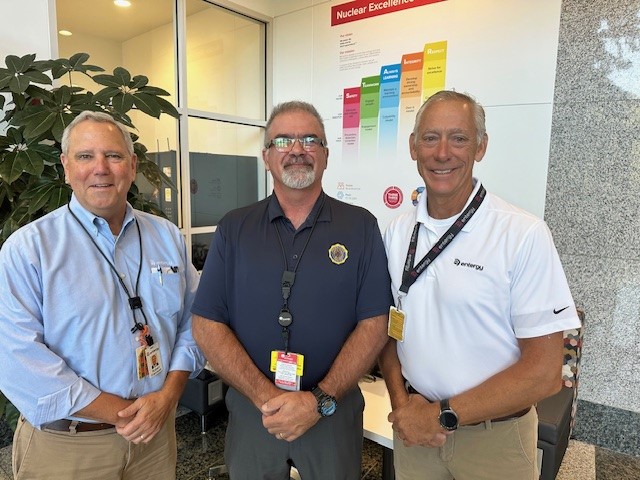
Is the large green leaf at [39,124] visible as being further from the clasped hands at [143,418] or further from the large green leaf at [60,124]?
the clasped hands at [143,418]

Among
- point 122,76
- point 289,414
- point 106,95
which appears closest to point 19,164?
point 106,95

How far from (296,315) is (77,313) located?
659mm

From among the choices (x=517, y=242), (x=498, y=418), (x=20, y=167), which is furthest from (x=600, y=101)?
(x=20, y=167)

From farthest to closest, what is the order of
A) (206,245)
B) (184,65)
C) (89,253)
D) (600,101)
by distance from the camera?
(206,245), (184,65), (600,101), (89,253)

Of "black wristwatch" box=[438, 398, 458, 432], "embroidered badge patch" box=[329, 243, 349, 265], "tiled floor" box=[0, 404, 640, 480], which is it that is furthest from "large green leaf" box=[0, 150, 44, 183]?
"black wristwatch" box=[438, 398, 458, 432]

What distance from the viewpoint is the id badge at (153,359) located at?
1395mm

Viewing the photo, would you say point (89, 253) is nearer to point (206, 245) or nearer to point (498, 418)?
point (498, 418)

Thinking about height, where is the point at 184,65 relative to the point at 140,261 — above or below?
above

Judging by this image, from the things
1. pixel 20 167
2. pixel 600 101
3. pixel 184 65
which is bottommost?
pixel 20 167

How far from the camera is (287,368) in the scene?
1373 mm

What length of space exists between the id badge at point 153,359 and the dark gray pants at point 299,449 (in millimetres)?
289

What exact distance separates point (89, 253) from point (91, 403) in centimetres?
45

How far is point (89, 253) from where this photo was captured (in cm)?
136

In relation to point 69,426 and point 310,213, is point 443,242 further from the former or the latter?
point 69,426
